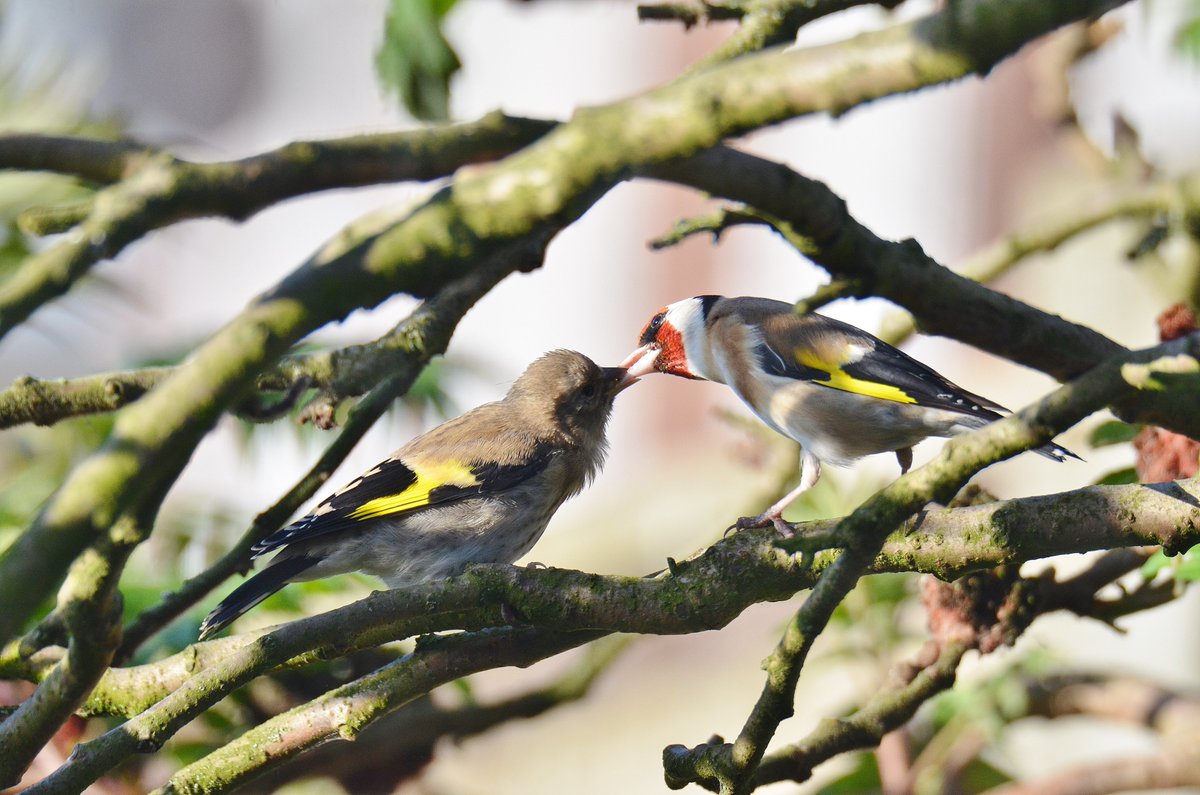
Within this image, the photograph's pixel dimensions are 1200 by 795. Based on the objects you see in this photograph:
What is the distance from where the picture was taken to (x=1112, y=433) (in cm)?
306

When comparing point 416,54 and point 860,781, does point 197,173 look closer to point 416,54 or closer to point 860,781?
point 416,54

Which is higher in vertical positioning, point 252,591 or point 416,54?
point 416,54

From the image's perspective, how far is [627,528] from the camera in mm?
9266

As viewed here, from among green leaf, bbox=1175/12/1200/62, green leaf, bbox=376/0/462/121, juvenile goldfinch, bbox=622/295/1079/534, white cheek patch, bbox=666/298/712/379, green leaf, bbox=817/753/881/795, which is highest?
green leaf, bbox=1175/12/1200/62

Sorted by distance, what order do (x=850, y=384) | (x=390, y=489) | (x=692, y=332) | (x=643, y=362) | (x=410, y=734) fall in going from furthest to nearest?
(x=643, y=362) → (x=692, y=332) → (x=390, y=489) → (x=410, y=734) → (x=850, y=384)

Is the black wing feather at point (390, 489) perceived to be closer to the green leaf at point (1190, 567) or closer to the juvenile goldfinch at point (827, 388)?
the juvenile goldfinch at point (827, 388)

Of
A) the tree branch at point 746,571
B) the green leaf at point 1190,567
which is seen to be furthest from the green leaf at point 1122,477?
the tree branch at point 746,571

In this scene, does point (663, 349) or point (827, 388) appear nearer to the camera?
point (827, 388)

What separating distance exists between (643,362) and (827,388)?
1024 mm

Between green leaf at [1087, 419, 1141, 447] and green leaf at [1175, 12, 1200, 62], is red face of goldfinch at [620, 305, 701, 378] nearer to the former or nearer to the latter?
green leaf at [1087, 419, 1141, 447]

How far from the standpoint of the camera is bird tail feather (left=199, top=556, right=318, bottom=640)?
319cm

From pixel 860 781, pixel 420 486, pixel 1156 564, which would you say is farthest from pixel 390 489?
pixel 1156 564

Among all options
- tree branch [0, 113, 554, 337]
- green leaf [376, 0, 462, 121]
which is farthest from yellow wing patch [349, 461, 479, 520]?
tree branch [0, 113, 554, 337]

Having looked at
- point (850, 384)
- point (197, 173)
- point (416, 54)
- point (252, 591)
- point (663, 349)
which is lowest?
point (197, 173)
